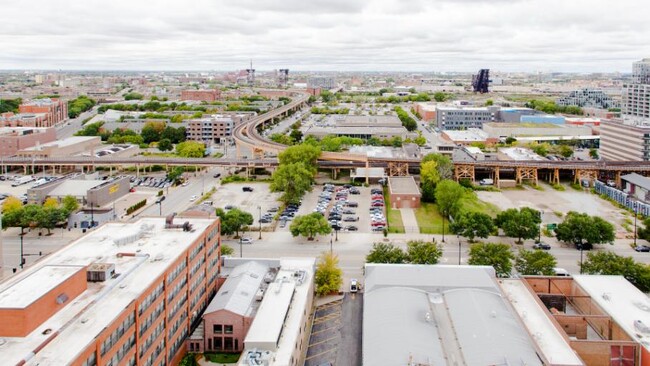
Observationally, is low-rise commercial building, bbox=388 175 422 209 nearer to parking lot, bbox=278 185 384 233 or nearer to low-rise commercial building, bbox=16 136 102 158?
parking lot, bbox=278 185 384 233

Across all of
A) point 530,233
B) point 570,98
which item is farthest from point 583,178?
point 570,98

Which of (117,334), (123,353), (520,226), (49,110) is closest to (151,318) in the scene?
(123,353)

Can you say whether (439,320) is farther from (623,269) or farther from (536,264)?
(623,269)

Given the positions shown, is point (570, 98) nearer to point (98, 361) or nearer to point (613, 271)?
point (613, 271)

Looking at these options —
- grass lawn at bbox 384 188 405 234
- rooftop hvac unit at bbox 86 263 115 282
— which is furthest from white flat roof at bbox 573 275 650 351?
rooftop hvac unit at bbox 86 263 115 282

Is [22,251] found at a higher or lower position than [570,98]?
lower

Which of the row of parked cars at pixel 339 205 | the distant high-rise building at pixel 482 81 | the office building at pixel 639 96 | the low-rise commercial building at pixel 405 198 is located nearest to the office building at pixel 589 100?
the office building at pixel 639 96

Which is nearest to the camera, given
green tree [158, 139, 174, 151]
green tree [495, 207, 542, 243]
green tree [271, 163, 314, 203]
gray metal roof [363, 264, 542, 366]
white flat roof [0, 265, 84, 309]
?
white flat roof [0, 265, 84, 309]
